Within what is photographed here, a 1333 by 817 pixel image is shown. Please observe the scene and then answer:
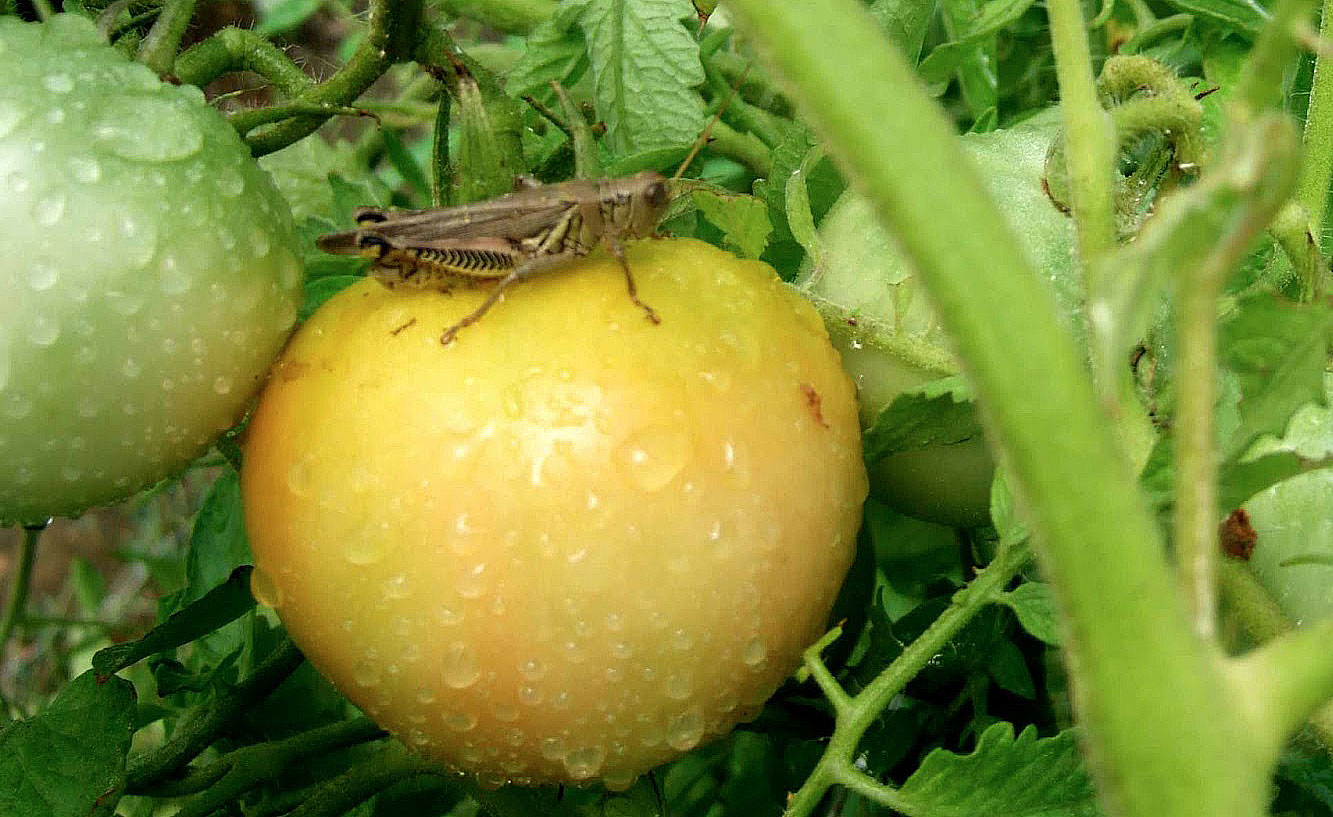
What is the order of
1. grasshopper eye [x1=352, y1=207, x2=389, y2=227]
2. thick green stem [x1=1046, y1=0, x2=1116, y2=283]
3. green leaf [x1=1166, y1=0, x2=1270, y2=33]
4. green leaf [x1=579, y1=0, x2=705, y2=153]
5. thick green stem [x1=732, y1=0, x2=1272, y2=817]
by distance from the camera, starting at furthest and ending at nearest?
green leaf [x1=1166, y1=0, x2=1270, y2=33]
green leaf [x1=579, y1=0, x2=705, y2=153]
grasshopper eye [x1=352, y1=207, x2=389, y2=227]
thick green stem [x1=1046, y1=0, x2=1116, y2=283]
thick green stem [x1=732, y1=0, x2=1272, y2=817]

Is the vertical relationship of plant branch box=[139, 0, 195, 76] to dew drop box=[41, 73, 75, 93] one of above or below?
below

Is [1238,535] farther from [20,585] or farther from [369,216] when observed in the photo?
[20,585]

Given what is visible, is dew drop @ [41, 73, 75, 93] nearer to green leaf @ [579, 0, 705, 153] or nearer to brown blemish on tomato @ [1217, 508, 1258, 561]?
green leaf @ [579, 0, 705, 153]

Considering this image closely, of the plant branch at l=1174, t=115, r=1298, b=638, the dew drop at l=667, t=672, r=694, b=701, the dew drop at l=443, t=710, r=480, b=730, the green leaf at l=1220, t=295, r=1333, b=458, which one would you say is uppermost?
the plant branch at l=1174, t=115, r=1298, b=638

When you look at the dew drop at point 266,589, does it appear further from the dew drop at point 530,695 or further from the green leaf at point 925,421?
the green leaf at point 925,421

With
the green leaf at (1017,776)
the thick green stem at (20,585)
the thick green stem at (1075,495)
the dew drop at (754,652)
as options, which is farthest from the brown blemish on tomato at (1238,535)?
the thick green stem at (20,585)

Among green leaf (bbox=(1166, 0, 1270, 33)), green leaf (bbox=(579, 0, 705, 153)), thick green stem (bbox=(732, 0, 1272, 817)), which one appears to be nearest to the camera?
thick green stem (bbox=(732, 0, 1272, 817))

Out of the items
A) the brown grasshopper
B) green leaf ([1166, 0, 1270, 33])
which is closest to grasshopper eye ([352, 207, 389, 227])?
the brown grasshopper
